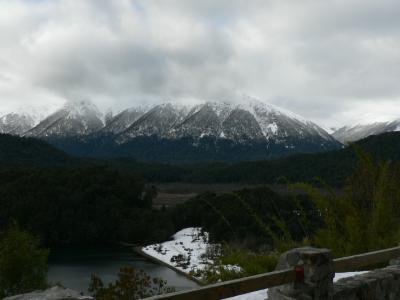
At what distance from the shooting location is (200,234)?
6206 centimetres

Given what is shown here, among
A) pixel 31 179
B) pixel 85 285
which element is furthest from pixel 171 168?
pixel 85 285

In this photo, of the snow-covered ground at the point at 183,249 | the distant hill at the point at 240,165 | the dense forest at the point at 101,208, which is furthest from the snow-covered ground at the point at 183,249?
the distant hill at the point at 240,165

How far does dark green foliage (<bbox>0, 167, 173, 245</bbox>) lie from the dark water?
14.1 ft

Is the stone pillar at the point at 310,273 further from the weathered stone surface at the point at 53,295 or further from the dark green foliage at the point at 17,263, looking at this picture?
the dark green foliage at the point at 17,263

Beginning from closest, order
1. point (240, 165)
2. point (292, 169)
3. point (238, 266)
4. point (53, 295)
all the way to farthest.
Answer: point (53, 295)
point (238, 266)
point (292, 169)
point (240, 165)

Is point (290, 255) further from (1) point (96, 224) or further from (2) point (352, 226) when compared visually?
(1) point (96, 224)

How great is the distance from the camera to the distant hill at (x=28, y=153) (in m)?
122

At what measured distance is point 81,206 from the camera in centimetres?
7156

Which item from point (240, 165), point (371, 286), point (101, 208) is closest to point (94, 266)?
point (101, 208)

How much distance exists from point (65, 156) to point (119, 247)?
81873 millimetres

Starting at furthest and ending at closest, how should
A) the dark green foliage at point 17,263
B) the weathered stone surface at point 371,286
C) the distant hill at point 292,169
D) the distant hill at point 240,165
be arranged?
the distant hill at point 240,165 < the distant hill at point 292,169 < the dark green foliage at point 17,263 < the weathered stone surface at point 371,286

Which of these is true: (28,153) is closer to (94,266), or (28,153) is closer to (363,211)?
(94,266)

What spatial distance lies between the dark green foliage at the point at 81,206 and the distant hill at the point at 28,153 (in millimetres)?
45234

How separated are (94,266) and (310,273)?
4832cm
